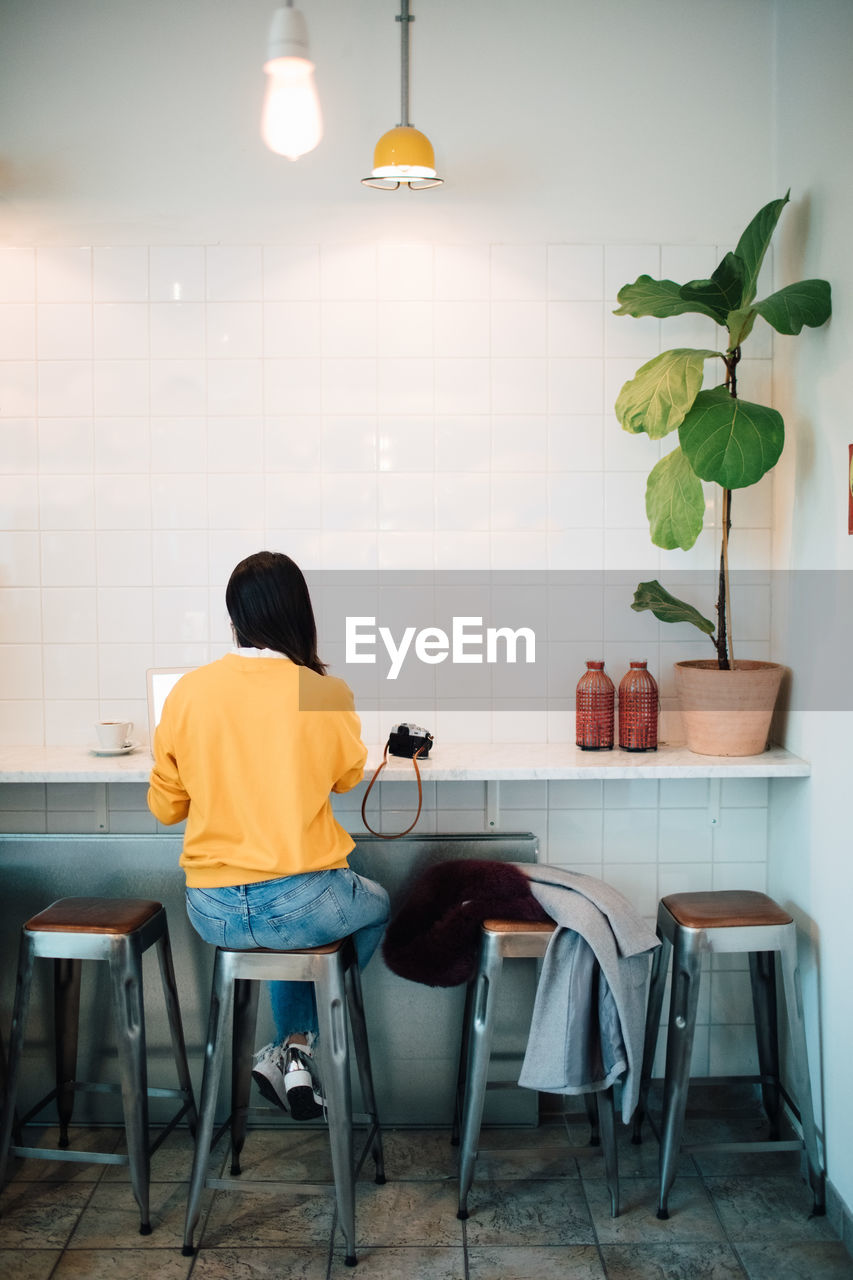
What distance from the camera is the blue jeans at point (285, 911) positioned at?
2170 mm

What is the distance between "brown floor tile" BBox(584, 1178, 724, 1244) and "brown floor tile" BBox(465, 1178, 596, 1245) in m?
0.04

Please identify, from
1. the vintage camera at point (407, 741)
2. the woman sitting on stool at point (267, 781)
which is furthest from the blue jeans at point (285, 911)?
the vintage camera at point (407, 741)

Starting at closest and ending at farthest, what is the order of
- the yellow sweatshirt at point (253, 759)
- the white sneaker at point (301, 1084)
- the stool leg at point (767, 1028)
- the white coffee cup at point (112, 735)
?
1. the yellow sweatshirt at point (253, 759)
2. the white sneaker at point (301, 1084)
3. the stool leg at point (767, 1028)
4. the white coffee cup at point (112, 735)

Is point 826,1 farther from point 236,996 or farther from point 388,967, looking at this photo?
point 236,996

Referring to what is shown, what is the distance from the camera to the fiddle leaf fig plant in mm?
2420

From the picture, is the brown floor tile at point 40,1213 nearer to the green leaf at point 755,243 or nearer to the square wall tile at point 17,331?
the square wall tile at point 17,331

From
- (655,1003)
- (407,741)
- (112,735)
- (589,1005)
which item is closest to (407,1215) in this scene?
(589,1005)

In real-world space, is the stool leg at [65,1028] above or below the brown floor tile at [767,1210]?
above

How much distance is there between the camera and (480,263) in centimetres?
286

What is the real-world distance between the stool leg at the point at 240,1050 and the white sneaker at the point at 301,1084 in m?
0.25

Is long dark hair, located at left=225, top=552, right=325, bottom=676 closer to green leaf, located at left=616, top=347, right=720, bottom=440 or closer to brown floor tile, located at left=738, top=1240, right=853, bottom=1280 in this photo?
green leaf, located at left=616, top=347, right=720, bottom=440

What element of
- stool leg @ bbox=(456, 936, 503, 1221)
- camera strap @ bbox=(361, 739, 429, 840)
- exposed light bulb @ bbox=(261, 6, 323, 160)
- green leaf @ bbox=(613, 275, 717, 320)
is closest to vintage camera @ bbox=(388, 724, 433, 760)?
camera strap @ bbox=(361, 739, 429, 840)

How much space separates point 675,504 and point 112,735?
5.06 feet

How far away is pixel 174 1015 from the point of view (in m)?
2.53
